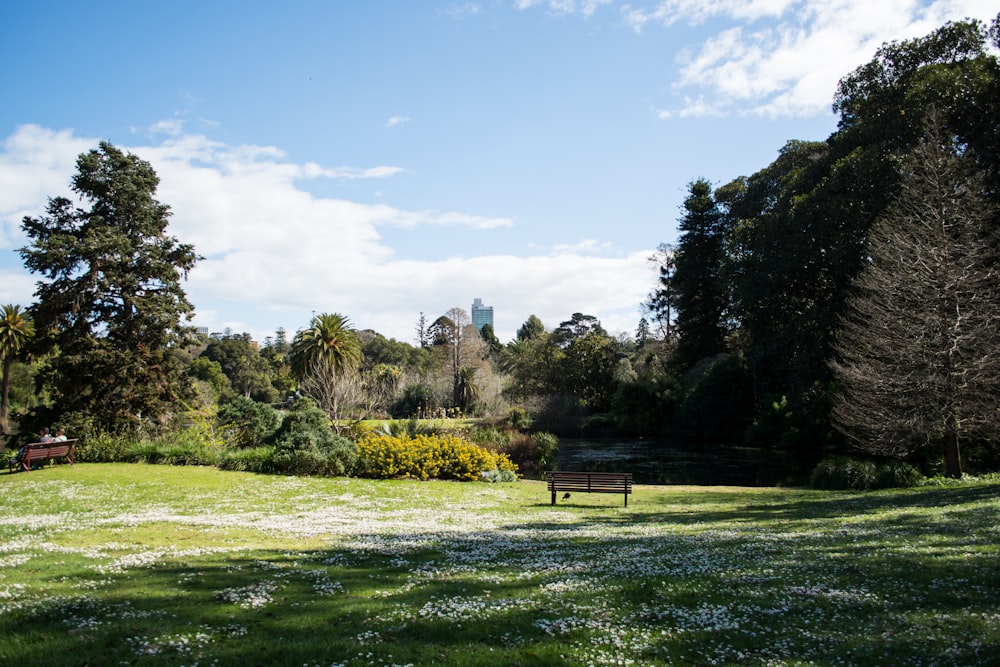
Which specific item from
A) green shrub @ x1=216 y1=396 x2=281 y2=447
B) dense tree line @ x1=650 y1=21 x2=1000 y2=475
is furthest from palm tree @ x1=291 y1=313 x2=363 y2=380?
dense tree line @ x1=650 y1=21 x2=1000 y2=475

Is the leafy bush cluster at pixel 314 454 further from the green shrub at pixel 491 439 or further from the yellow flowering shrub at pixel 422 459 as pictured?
the green shrub at pixel 491 439

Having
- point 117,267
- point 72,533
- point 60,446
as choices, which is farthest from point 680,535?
point 117,267

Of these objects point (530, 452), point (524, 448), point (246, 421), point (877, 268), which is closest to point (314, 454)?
point (246, 421)

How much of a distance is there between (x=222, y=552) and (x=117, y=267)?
2172 cm

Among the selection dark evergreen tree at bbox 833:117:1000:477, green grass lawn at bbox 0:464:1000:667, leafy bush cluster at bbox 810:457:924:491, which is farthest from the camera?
leafy bush cluster at bbox 810:457:924:491

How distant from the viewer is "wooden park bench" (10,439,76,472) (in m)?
20.0

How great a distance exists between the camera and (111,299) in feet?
86.9

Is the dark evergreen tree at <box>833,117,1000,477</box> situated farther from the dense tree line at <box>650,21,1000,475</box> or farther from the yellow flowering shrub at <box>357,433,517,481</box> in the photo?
the yellow flowering shrub at <box>357,433,517,481</box>

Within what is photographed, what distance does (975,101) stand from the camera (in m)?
24.2

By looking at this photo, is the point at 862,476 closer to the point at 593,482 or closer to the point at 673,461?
the point at 593,482

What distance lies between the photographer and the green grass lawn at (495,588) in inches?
207

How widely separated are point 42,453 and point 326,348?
21.3 metres

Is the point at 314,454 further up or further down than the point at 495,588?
further up

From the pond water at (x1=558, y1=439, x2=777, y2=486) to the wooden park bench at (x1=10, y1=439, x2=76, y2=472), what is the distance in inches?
886
